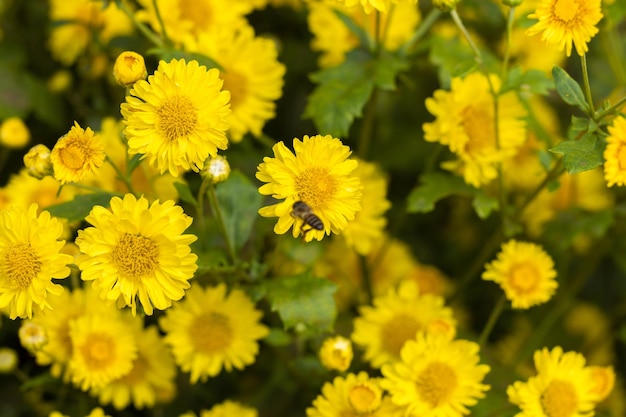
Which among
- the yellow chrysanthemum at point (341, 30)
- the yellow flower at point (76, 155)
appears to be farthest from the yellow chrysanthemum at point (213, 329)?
the yellow chrysanthemum at point (341, 30)

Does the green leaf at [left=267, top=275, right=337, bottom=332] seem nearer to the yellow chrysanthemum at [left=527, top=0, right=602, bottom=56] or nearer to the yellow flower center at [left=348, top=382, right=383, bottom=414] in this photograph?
the yellow flower center at [left=348, top=382, right=383, bottom=414]

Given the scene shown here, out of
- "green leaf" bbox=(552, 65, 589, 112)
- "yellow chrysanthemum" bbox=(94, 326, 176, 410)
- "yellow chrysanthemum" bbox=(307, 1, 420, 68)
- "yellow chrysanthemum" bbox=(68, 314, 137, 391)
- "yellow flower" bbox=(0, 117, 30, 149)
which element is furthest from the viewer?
"yellow chrysanthemum" bbox=(307, 1, 420, 68)

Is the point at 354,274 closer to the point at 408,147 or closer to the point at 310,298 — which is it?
the point at 408,147

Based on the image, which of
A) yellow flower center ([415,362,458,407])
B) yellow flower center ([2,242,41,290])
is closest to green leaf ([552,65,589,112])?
yellow flower center ([415,362,458,407])

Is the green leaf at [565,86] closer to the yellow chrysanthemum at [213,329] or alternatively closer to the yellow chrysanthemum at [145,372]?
the yellow chrysanthemum at [213,329]

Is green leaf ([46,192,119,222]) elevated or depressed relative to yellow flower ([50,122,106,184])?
depressed

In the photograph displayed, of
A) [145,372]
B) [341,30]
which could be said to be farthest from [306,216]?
[341,30]

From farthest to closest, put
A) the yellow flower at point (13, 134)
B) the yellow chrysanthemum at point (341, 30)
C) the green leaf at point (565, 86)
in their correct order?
1. the yellow chrysanthemum at point (341, 30)
2. the yellow flower at point (13, 134)
3. the green leaf at point (565, 86)
